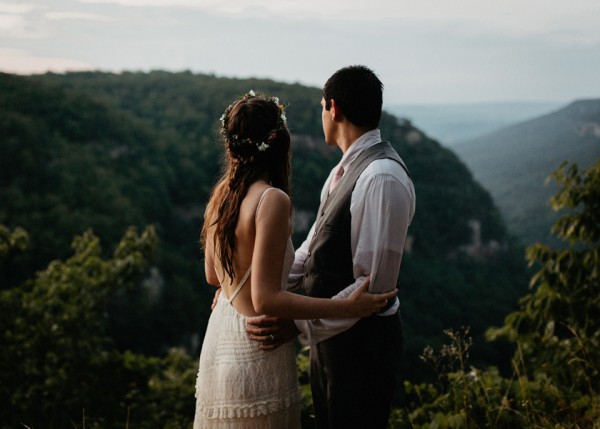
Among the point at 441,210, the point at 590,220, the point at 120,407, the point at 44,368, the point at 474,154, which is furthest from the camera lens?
the point at 474,154

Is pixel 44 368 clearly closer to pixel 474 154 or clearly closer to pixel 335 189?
pixel 335 189

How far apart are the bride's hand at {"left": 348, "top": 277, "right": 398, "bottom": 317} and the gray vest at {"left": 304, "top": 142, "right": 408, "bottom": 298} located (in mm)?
115

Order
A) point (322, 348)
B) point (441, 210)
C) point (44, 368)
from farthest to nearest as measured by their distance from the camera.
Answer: point (441, 210) → point (44, 368) → point (322, 348)

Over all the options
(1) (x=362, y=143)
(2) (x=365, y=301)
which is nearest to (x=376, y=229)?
(2) (x=365, y=301)

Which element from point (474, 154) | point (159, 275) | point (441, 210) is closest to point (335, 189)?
point (159, 275)

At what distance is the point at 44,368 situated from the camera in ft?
22.6

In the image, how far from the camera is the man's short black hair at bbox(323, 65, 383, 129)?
214cm

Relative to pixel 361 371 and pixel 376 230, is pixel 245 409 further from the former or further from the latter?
pixel 376 230

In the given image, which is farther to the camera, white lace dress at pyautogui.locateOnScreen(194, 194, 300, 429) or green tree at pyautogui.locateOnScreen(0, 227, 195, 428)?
green tree at pyautogui.locateOnScreen(0, 227, 195, 428)

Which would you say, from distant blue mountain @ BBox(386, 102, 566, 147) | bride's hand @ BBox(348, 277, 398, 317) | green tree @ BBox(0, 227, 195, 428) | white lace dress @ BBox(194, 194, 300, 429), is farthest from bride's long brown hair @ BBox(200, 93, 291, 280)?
distant blue mountain @ BBox(386, 102, 566, 147)

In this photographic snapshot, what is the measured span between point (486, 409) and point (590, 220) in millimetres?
1623

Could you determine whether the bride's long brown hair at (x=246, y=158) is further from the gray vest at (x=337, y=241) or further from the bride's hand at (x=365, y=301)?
the bride's hand at (x=365, y=301)

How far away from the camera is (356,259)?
2.05 meters

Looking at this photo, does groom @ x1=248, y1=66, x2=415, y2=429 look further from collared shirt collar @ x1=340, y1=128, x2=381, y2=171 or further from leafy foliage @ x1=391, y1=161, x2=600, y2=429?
leafy foliage @ x1=391, y1=161, x2=600, y2=429
